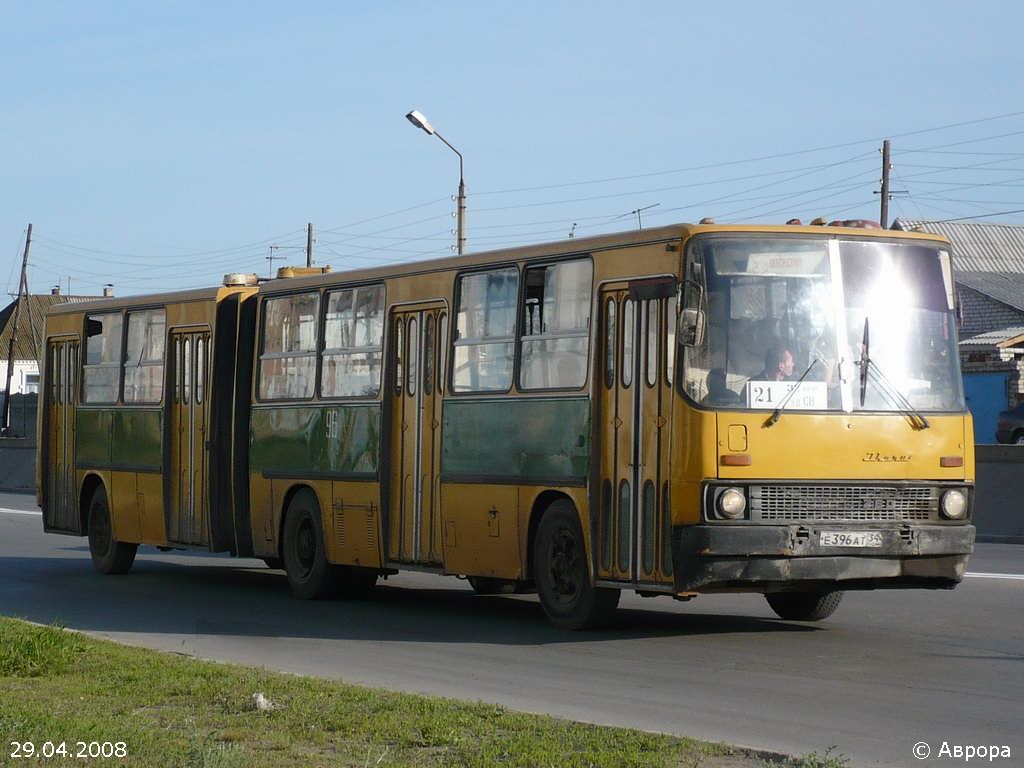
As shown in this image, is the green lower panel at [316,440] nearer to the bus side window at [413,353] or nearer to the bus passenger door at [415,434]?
the bus passenger door at [415,434]

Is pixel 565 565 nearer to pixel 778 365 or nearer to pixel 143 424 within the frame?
pixel 778 365

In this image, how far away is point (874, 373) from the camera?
41.2 feet

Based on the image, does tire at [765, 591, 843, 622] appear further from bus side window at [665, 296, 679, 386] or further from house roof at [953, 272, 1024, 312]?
house roof at [953, 272, 1024, 312]

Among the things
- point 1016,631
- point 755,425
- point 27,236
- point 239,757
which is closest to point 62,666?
point 239,757

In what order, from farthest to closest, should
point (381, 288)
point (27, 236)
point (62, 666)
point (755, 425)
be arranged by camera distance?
point (27, 236)
point (381, 288)
point (755, 425)
point (62, 666)

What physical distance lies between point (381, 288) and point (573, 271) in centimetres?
299

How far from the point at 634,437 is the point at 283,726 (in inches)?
185

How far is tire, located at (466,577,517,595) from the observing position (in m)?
14.6

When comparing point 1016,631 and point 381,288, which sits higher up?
point 381,288

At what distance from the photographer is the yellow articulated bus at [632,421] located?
12164 mm

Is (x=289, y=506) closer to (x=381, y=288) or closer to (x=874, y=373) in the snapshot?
(x=381, y=288)

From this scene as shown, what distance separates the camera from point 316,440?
54.8ft

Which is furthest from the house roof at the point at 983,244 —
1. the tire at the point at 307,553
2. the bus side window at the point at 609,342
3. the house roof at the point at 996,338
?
the bus side window at the point at 609,342

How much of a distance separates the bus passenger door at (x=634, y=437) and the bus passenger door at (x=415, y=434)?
2.41 metres
